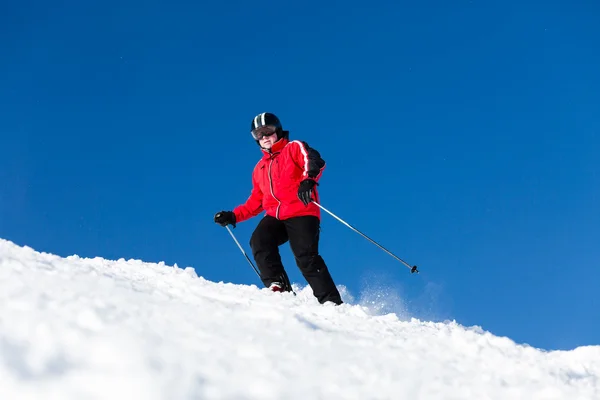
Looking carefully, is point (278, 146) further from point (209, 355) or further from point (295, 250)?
point (209, 355)

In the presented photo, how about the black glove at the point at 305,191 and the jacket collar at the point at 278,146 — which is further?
the jacket collar at the point at 278,146

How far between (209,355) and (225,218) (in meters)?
4.90

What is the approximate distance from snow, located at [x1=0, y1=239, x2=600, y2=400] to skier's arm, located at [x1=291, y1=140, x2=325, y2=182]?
281 centimetres

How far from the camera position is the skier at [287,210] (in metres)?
5.73

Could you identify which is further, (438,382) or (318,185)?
(318,185)

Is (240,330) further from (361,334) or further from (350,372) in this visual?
(361,334)

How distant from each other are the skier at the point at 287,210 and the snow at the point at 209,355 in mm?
2576

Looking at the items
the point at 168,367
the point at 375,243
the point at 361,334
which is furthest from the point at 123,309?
the point at 375,243

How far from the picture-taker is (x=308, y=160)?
5.90 meters

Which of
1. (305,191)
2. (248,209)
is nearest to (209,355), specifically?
(305,191)

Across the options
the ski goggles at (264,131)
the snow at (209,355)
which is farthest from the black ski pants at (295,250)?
the snow at (209,355)

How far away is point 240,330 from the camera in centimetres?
Result: 241

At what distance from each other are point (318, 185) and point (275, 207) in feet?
1.88

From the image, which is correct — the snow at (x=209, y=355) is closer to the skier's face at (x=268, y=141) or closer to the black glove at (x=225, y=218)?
the skier's face at (x=268, y=141)
